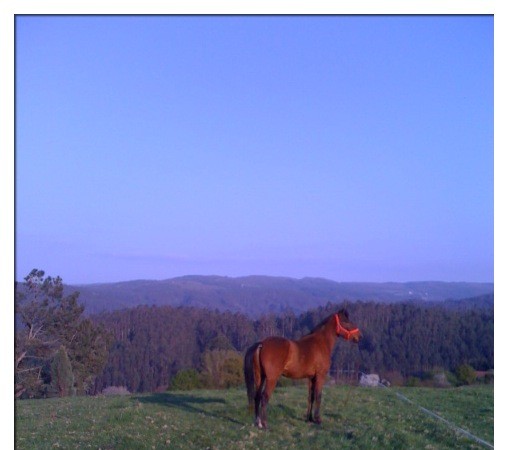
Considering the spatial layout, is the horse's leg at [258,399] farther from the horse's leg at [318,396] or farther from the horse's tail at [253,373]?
the horse's leg at [318,396]

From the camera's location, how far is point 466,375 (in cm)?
1927

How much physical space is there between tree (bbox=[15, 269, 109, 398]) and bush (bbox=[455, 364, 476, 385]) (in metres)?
12.7

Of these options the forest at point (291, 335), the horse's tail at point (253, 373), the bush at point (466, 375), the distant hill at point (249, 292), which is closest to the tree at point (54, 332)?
the forest at point (291, 335)

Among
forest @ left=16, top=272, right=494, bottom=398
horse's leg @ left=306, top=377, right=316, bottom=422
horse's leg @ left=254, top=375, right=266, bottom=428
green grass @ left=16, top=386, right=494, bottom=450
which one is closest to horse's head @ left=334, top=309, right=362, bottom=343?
horse's leg @ left=306, top=377, right=316, bottom=422

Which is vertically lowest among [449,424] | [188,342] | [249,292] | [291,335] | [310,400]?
[188,342]

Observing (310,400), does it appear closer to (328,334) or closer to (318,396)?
(318,396)

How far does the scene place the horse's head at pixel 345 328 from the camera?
10.7m

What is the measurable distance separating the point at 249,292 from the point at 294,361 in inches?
752

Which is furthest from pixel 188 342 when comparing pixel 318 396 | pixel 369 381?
pixel 318 396

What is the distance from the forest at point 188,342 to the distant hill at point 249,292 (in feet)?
5.41
